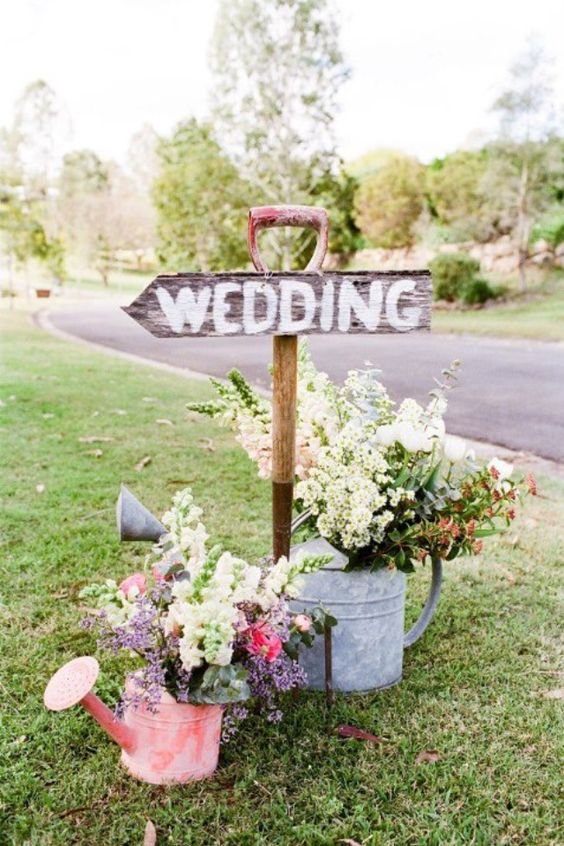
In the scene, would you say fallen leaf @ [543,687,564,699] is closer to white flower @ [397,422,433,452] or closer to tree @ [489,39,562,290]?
white flower @ [397,422,433,452]

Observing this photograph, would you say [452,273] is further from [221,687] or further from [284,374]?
[221,687]

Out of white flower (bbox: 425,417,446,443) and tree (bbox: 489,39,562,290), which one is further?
tree (bbox: 489,39,562,290)

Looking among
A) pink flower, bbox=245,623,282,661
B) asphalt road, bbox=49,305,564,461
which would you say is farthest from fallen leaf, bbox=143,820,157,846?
asphalt road, bbox=49,305,564,461

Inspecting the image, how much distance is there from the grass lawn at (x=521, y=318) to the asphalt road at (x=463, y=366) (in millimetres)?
702

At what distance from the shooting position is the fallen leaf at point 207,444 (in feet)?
19.9

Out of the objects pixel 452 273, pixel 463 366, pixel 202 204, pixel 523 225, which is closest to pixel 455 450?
pixel 463 366

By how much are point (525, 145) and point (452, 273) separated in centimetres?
397

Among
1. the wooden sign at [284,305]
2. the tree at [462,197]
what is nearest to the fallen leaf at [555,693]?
the wooden sign at [284,305]

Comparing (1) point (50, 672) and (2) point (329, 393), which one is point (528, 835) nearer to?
(2) point (329, 393)

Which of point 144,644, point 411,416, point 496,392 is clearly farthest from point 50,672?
point 496,392

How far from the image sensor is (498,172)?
23156 millimetres

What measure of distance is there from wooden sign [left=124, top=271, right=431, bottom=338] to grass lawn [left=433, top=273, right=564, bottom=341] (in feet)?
43.8

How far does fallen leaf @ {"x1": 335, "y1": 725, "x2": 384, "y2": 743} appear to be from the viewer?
2525 millimetres

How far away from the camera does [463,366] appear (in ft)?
38.6
